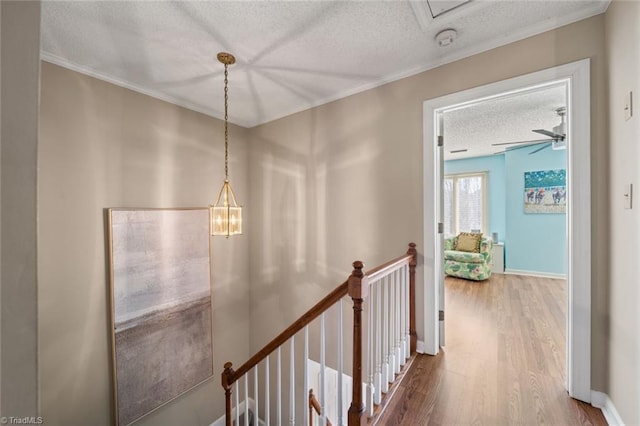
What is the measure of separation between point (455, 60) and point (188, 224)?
10.2ft

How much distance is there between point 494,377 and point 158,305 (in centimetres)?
310

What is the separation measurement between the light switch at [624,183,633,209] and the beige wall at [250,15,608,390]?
0.26 metres

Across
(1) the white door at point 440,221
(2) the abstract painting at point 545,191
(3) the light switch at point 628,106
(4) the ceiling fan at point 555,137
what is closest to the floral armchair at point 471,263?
(2) the abstract painting at point 545,191

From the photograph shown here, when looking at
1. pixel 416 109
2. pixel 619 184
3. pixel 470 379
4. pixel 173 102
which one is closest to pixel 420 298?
pixel 470 379

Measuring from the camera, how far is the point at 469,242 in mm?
5516

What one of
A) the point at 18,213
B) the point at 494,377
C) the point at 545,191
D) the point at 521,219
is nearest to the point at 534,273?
the point at 521,219

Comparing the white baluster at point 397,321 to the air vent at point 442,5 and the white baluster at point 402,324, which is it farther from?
the air vent at point 442,5

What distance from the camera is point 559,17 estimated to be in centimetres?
174

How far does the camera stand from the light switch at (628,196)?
4.40 ft

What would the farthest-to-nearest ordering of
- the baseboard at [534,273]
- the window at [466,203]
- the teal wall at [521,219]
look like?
the window at [466,203] → the teal wall at [521,219] → the baseboard at [534,273]

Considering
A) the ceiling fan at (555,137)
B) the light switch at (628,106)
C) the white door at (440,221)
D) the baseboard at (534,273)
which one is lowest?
the baseboard at (534,273)

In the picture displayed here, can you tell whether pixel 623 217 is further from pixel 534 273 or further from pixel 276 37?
pixel 534 273

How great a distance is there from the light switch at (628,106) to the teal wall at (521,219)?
480 cm

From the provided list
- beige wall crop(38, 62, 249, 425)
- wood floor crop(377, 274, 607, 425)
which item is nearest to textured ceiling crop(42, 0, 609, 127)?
beige wall crop(38, 62, 249, 425)
